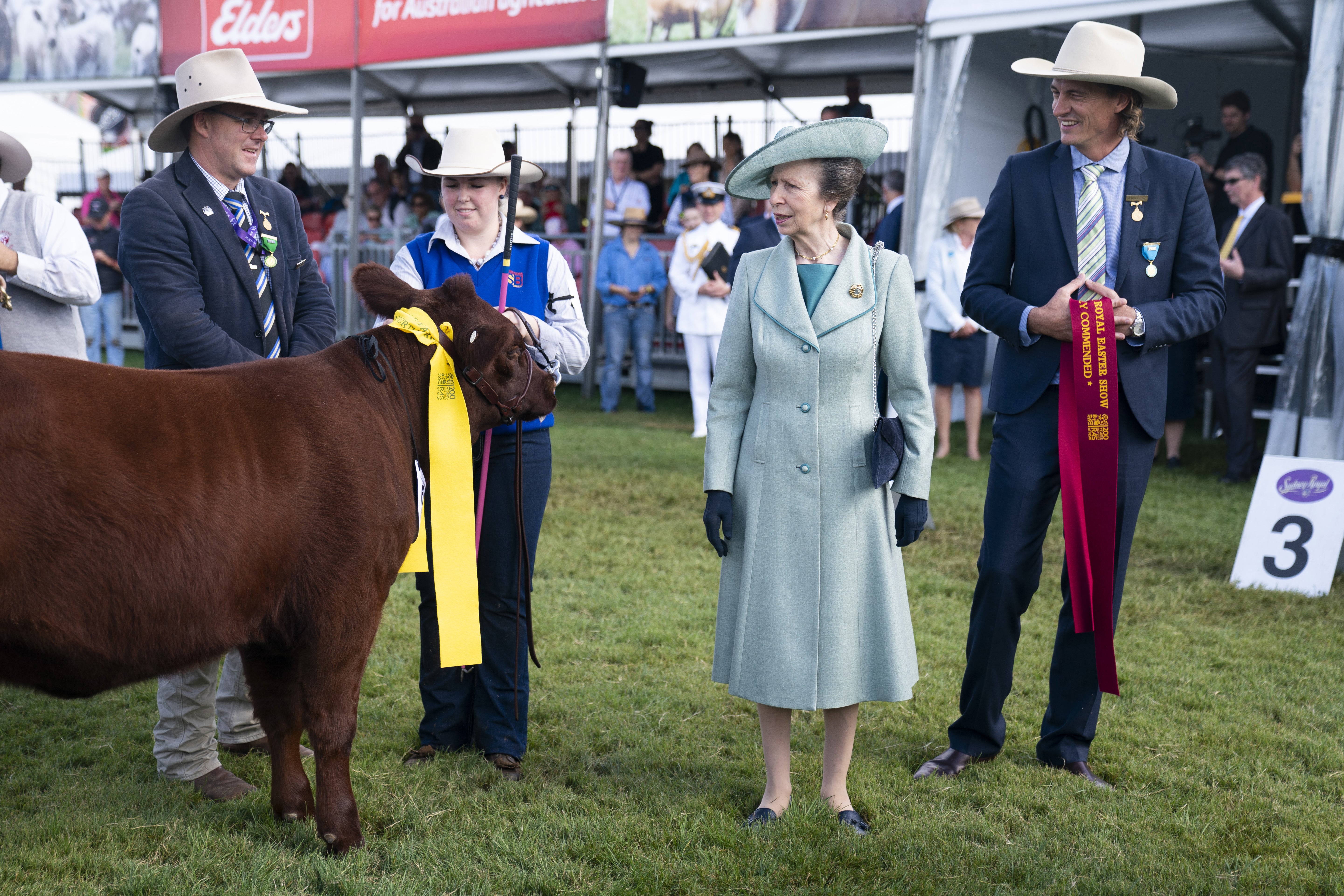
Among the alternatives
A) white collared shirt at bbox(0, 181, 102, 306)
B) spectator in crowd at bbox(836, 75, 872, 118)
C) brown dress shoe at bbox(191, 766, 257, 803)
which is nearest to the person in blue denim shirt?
spectator in crowd at bbox(836, 75, 872, 118)

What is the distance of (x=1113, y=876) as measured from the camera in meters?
3.17

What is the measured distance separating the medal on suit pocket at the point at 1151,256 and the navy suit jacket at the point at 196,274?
2.90 m

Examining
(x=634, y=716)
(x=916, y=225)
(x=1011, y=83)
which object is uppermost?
(x=1011, y=83)

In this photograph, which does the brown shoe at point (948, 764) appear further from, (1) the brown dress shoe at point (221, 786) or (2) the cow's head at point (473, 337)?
(1) the brown dress shoe at point (221, 786)

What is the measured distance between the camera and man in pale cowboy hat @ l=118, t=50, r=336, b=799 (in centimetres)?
350

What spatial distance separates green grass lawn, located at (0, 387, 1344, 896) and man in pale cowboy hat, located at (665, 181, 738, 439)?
5.40 meters

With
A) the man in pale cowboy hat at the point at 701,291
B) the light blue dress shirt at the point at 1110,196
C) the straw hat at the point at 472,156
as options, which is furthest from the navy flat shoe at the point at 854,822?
the man in pale cowboy hat at the point at 701,291

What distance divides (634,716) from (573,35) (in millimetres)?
9640

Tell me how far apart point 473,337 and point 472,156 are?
0.74 meters

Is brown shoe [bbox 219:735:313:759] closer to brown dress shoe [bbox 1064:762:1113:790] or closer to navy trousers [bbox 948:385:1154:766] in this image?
navy trousers [bbox 948:385:1154:766]

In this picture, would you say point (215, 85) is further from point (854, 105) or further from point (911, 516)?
point (854, 105)

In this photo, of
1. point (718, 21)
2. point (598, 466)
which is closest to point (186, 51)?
point (718, 21)

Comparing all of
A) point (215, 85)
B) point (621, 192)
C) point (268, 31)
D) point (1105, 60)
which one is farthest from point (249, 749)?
point (268, 31)

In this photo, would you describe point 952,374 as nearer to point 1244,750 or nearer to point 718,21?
point 718,21
